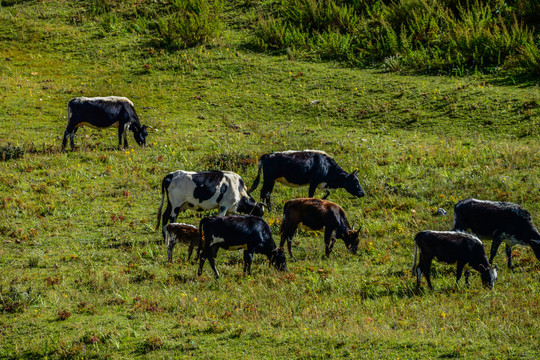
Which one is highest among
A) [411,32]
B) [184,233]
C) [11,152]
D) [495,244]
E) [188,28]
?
[411,32]

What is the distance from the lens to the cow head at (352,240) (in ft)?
52.9

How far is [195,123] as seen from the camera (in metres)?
28.4

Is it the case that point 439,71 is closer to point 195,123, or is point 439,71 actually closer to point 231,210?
point 195,123

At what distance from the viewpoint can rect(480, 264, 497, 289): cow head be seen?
535 inches

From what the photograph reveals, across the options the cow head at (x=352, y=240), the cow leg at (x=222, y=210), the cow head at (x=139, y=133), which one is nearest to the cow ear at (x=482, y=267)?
the cow head at (x=352, y=240)

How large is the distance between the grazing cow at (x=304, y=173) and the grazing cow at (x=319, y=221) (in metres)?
2.83

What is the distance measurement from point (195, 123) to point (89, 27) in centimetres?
1469

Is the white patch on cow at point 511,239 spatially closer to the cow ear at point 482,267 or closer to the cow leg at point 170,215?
the cow ear at point 482,267

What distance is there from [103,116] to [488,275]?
16.0 m

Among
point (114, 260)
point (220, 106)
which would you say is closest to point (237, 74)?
point (220, 106)

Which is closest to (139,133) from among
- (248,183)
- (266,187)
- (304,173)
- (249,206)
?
(248,183)

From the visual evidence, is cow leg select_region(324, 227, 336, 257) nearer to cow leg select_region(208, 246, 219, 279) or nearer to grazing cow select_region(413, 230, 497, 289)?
grazing cow select_region(413, 230, 497, 289)

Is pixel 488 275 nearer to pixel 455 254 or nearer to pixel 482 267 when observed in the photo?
pixel 482 267

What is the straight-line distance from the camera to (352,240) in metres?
16.2
